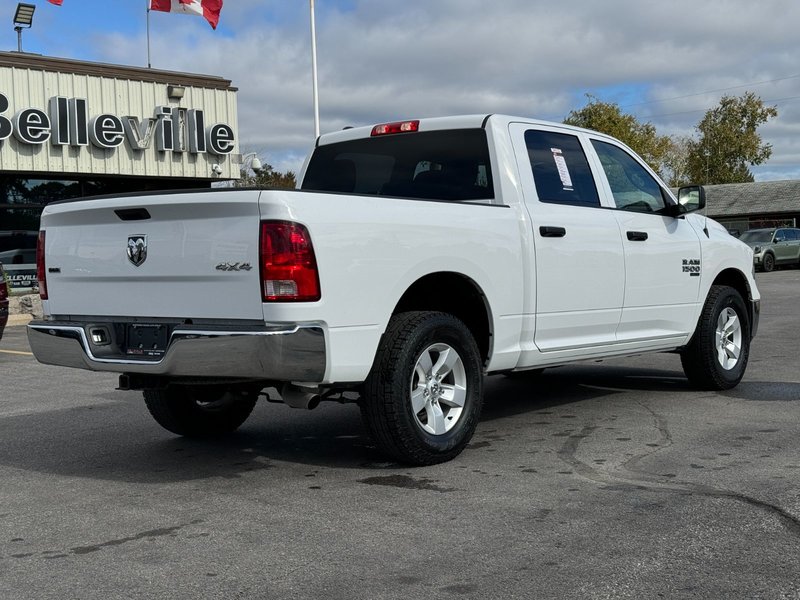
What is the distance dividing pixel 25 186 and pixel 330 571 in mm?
20421

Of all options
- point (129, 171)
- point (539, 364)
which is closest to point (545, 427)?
point (539, 364)

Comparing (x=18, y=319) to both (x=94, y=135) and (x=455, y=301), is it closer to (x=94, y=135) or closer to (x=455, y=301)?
(x=94, y=135)

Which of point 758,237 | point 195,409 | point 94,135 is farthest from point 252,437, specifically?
point 758,237

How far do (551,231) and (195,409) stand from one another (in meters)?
2.59

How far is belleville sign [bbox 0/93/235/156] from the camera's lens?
68.4 feet

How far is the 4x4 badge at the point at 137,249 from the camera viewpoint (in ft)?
17.7

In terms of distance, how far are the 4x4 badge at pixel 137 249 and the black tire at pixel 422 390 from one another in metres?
1.36

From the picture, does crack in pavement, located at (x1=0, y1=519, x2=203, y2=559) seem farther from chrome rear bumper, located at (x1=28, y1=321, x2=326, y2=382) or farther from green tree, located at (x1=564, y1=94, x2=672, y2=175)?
green tree, located at (x1=564, y1=94, x2=672, y2=175)

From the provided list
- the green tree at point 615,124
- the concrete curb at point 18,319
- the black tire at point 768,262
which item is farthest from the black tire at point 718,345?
the green tree at point 615,124

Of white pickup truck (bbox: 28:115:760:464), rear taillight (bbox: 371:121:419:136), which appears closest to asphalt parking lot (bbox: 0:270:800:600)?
white pickup truck (bbox: 28:115:760:464)

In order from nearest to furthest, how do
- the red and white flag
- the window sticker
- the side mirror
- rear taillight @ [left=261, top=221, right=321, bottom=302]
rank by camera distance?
rear taillight @ [left=261, top=221, right=321, bottom=302] < the window sticker < the side mirror < the red and white flag

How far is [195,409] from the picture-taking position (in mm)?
6688

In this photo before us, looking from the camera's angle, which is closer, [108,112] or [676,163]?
[108,112]

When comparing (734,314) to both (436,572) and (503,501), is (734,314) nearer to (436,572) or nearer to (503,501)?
(503,501)
